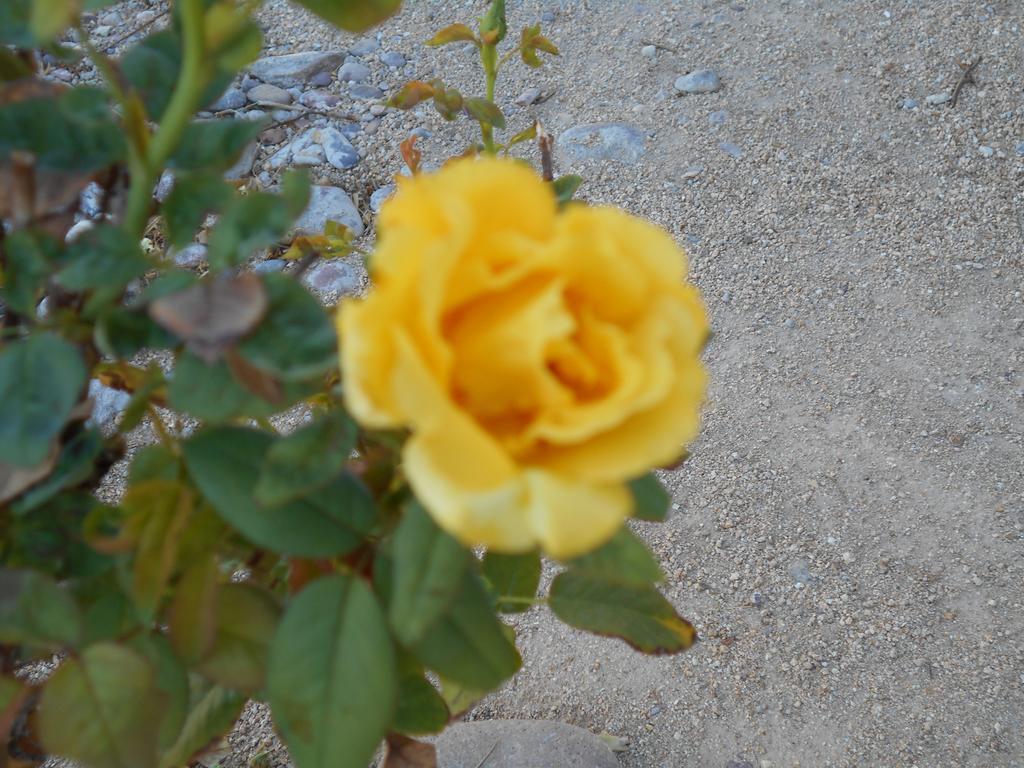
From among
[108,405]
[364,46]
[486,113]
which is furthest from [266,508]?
[364,46]

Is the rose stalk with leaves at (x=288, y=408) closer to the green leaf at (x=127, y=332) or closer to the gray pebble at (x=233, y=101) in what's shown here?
the green leaf at (x=127, y=332)

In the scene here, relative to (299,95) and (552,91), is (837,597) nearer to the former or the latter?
(552,91)

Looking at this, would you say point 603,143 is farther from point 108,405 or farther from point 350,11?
point 350,11

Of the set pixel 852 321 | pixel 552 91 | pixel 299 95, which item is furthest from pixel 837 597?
pixel 299 95

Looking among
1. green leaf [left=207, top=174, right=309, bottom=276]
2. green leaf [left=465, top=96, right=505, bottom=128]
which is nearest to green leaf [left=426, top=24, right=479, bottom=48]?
green leaf [left=465, top=96, right=505, bottom=128]

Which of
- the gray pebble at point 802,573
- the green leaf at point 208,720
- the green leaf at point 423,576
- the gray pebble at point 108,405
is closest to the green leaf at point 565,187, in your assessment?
the green leaf at point 423,576

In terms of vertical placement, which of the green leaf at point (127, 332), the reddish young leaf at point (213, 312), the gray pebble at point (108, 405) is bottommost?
the gray pebble at point (108, 405)

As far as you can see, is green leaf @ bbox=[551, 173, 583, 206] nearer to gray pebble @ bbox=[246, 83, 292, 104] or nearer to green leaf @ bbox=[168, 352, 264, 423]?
green leaf @ bbox=[168, 352, 264, 423]
